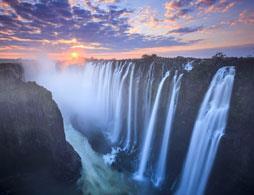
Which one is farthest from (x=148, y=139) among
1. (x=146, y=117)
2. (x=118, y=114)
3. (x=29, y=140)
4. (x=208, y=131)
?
(x=29, y=140)

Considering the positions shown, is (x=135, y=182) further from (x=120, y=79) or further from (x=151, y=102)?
(x=120, y=79)

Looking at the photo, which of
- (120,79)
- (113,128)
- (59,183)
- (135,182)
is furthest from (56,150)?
(120,79)

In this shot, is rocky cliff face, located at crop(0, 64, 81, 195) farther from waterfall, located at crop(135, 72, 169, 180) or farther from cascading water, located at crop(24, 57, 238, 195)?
waterfall, located at crop(135, 72, 169, 180)

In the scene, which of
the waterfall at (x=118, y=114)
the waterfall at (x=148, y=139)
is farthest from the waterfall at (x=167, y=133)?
the waterfall at (x=118, y=114)

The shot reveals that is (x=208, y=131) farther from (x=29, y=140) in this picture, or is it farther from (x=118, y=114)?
(x=118, y=114)

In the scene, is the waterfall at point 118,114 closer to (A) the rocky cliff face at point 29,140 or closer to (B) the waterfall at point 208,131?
(A) the rocky cliff face at point 29,140
